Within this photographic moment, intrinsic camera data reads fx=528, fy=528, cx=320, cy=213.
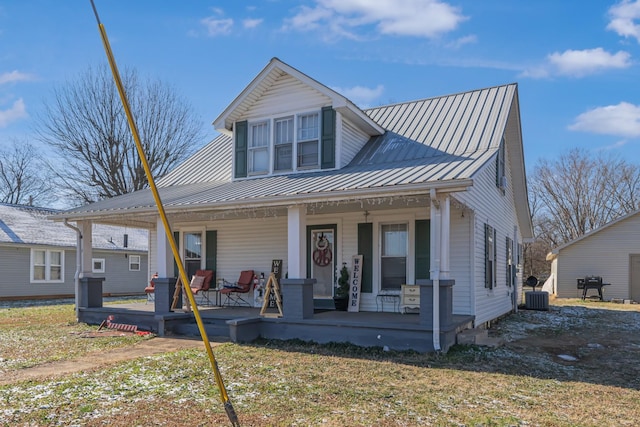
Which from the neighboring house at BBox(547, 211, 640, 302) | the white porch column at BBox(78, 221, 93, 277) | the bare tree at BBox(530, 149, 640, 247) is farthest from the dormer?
the bare tree at BBox(530, 149, 640, 247)

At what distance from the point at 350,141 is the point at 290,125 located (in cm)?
133

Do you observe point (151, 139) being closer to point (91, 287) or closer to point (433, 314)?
point (91, 287)

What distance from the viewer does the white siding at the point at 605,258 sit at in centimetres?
2134

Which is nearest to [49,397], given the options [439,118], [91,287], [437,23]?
[91,287]

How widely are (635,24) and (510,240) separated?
6069mm

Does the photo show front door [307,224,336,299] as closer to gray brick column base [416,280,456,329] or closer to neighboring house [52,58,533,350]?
neighboring house [52,58,533,350]

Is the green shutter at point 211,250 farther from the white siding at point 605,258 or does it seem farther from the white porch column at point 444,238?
the white siding at point 605,258

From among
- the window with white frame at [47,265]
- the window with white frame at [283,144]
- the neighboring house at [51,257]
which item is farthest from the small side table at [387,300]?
the window with white frame at [47,265]

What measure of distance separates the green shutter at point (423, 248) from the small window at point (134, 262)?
17.9m

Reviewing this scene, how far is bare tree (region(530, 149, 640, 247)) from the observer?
35.8 meters

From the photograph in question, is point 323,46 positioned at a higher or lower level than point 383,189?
higher

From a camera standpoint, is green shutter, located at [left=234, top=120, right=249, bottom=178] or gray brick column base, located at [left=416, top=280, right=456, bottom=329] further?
green shutter, located at [left=234, top=120, right=249, bottom=178]

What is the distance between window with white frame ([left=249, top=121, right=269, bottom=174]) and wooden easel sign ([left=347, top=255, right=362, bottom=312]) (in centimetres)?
287

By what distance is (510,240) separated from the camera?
47.6 ft
